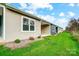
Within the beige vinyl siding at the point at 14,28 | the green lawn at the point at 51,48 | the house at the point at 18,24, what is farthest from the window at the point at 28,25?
the green lawn at the point at 51,48

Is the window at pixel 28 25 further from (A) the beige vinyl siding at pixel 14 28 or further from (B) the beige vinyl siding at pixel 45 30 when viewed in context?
(B) the beige vinyl siding at pixel 45 30

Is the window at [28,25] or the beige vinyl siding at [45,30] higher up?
the window at [28,25]

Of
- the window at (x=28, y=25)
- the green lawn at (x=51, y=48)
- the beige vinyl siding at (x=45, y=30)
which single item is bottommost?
the green lawn at (x=51, y=48)

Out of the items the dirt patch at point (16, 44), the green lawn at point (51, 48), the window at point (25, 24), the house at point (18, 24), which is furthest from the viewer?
the window at point (25, 24)

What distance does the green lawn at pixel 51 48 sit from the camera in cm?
1316

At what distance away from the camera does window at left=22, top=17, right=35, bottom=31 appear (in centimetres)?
1455

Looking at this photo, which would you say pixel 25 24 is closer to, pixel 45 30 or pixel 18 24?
pixel 18 24

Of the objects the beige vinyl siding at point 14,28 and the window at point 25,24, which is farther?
the window at point 25,24

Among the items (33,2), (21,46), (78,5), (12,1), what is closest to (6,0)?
(12,1)

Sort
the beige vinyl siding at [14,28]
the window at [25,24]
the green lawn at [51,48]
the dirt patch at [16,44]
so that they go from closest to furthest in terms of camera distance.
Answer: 1. the green lawn at [51,48]
2. the dirt patch at [16,44]
3. the beige vinyl siding at [14,28]
4. the window at [25,24]

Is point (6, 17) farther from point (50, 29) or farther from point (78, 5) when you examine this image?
point (78, 5)

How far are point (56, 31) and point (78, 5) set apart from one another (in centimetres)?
180

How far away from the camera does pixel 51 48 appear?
44.2 feet

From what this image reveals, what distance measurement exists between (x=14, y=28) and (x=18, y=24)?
317 millimetres
